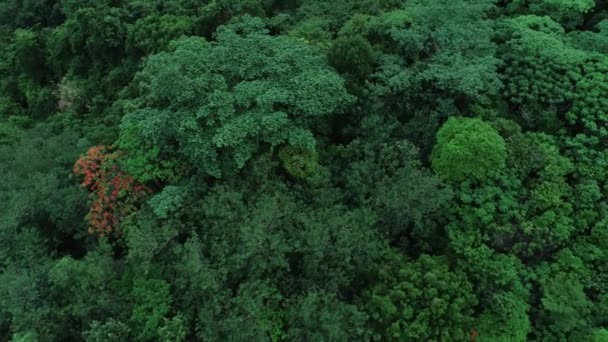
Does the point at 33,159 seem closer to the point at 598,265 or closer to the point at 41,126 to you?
the point at 41,126

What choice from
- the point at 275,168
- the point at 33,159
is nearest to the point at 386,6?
the point at 275,168

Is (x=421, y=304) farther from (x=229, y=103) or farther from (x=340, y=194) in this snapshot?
(x=229, y=103)

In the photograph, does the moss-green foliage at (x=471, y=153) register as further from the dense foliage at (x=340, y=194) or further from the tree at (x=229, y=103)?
the tree at (x=229, y=103)

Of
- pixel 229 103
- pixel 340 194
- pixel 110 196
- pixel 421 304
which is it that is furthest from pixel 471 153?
pixel 110 196

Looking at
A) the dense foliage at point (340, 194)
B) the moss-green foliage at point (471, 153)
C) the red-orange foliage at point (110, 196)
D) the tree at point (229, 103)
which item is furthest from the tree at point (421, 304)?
the red-orange foliage at point (110, 196)

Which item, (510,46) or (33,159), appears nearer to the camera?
(510,46)

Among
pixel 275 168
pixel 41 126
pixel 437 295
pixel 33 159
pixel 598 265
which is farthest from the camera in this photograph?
pixel 41 126
